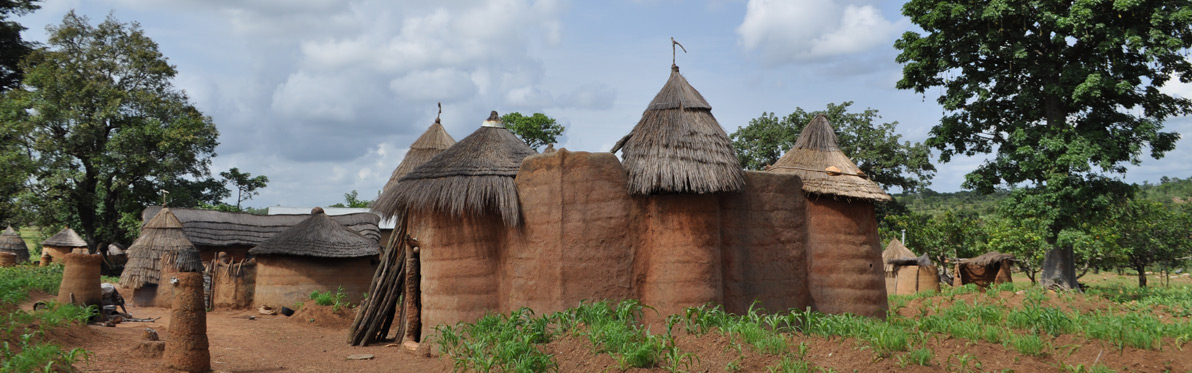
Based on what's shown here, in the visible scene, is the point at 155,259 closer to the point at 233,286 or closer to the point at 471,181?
the point at 233,286

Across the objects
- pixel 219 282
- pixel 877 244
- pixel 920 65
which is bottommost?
pixel 219 282

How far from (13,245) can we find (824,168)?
97.7 feet

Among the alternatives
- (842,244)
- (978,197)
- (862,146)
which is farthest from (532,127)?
(978,197)

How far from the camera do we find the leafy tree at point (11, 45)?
29.8 metres

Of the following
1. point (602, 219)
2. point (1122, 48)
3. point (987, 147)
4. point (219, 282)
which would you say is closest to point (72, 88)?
point (219, 282)

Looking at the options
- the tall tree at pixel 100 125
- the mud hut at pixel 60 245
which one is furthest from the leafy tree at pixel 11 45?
the mud hut at pixel 60 245

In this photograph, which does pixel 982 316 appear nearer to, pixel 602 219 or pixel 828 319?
pixel 828 319

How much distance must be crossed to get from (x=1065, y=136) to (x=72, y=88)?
3164cm

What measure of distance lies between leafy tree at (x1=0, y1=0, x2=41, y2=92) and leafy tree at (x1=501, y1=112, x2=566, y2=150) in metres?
19.5

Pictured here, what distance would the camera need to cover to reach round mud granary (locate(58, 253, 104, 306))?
38.9 feet

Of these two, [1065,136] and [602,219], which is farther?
[1065,136]

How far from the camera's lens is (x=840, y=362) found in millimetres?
6992

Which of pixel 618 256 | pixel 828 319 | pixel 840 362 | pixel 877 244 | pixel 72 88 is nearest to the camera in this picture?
pixel 840 362

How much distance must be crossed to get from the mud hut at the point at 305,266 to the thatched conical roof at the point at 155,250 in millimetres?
2474
